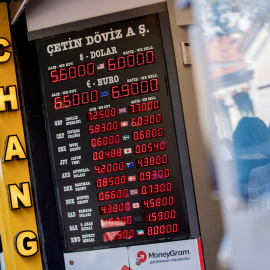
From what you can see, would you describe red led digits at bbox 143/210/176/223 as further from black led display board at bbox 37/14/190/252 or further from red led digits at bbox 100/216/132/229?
red led digits at bbox 100/216/132/229

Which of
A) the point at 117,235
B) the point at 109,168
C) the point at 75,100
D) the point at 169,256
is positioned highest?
the point at 75,100

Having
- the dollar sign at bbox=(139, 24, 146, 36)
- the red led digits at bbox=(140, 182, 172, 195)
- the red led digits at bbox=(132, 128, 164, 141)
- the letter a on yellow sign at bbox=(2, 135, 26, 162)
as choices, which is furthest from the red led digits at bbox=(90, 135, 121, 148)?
the dollar sign at bbox=(139, 24, 146, 36)

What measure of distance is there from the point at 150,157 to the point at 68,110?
39.7 inches

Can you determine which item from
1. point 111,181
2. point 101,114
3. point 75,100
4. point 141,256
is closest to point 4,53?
point 75,100

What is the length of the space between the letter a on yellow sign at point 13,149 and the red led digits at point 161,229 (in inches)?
61.1

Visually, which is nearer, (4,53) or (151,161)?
(151,161)

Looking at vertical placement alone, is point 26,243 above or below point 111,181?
below

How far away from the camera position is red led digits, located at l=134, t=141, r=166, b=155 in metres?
4.72

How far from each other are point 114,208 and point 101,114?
97 centimetres

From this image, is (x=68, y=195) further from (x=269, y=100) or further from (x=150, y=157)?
(x=269, y=100)

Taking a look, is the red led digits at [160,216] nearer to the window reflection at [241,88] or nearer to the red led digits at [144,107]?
the red led digits at [144,107]

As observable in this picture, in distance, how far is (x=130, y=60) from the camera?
481cm

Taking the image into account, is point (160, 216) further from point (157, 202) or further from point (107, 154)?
point (107, 154)

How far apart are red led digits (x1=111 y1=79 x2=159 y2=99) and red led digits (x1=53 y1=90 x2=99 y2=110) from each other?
0.22m
